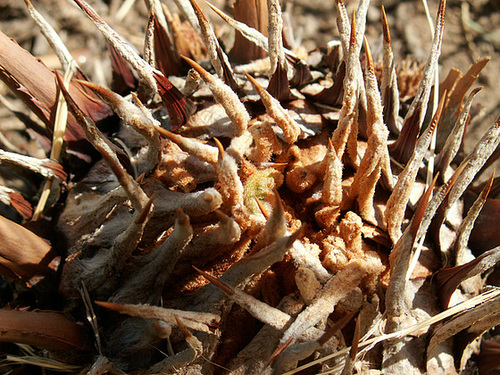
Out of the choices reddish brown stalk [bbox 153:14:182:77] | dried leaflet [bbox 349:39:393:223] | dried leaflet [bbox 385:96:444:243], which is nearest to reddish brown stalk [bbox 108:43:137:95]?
reddish brown stalk [bbox 153:14:182:77]

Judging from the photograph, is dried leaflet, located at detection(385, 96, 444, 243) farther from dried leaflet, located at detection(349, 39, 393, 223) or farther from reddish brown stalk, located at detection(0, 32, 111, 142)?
reddish brown stalk, located at detection(0, 32, 111, 142)

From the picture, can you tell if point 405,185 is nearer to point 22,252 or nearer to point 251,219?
point 251,219

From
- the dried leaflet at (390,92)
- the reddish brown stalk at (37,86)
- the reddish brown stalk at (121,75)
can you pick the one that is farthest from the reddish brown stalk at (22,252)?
the dried leaflet at (390,92)

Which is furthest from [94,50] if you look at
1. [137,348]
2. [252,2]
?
[137,348]

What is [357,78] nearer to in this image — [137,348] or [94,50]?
[137,348]

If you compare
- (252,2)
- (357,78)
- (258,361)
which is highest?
(252,2)

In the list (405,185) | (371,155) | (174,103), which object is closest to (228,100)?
(174,103)

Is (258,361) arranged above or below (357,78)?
below

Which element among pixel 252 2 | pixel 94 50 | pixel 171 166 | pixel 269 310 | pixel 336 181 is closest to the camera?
pixel 269 310

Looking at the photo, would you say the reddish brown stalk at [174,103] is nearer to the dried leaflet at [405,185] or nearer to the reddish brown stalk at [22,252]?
the reddish brown stalk at [22,252]
